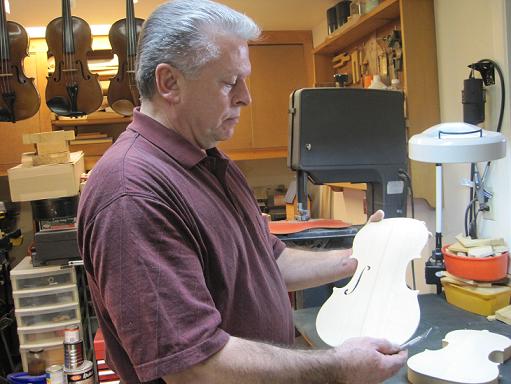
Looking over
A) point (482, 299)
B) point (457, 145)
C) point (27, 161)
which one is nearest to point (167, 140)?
point (457, 145)

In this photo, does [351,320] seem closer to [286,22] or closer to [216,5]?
[216,5]

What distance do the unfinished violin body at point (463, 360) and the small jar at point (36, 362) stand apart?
7.22 ft

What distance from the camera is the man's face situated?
0.88 meters

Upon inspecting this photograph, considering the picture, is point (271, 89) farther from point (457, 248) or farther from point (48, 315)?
point (457, 248)

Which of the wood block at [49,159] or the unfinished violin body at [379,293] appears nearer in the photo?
the unfinished violin body at [379,293]

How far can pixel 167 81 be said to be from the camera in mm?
877

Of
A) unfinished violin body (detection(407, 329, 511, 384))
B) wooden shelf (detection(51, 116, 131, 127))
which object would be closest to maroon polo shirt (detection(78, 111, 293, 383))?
unfinished violin body (detection(407, 329, 511, 384))

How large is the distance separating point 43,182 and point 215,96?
7.30 feet

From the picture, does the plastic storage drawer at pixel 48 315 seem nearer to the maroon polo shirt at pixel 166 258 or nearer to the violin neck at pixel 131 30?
the violin neck at pixel 131 30

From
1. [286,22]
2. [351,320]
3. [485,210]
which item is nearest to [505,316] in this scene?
[485,210]

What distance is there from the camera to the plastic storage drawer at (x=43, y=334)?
271 centimetres

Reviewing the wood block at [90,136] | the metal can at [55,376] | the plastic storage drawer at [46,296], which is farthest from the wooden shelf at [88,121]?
the metal can at [55,376]

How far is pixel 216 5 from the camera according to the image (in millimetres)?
910

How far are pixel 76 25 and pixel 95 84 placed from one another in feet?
1.09
